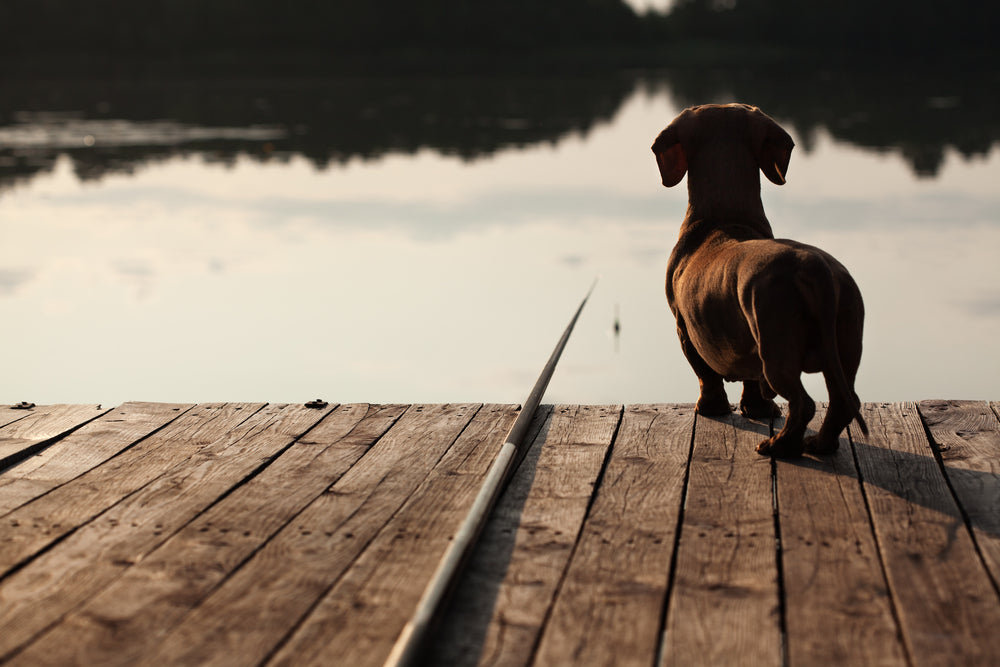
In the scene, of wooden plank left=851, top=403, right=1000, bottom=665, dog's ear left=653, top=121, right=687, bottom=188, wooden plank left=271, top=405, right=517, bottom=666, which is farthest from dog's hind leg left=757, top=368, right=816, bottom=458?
dog's ear left=653, top=121, right=687, bottom=188

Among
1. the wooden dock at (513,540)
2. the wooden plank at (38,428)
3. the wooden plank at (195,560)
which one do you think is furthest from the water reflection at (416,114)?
the wooden plank at (195,560)

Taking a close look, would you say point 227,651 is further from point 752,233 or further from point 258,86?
point 258,86

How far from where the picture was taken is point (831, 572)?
2938mm

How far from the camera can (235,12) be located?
5075cm

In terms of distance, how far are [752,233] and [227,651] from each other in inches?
108

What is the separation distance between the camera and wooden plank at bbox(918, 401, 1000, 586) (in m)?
3.19

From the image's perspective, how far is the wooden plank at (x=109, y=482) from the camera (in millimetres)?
3312

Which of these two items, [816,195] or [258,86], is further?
[258,86]

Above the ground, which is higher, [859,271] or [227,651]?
[227,651]

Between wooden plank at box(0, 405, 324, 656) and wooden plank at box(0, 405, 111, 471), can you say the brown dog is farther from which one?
wooden plank at box(0, 405, 111, 471)

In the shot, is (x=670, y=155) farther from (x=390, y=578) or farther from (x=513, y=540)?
(x=390, y=578)

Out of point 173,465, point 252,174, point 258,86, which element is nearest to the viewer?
point 173,465

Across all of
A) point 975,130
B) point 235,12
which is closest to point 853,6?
point 235,12

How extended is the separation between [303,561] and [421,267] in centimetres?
649
